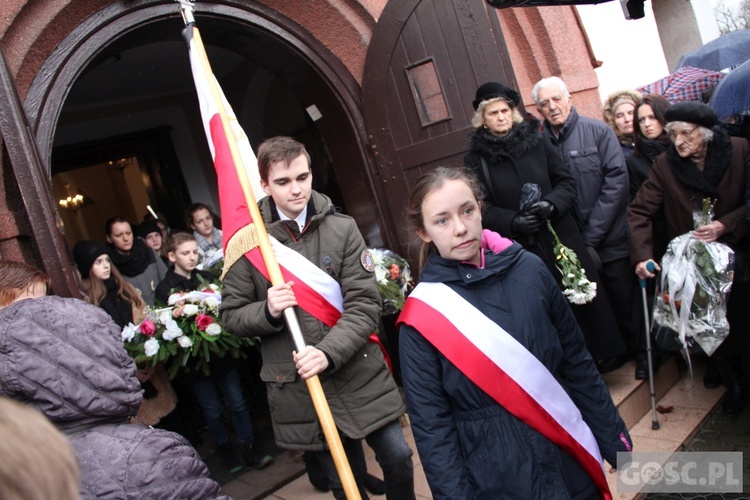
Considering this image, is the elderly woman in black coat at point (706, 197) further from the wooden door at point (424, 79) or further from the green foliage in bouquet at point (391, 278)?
the green foliage in bouquet at point (391, 278)

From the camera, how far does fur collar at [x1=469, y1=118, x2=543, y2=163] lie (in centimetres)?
384

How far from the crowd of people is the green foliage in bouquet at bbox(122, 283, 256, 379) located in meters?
0.20

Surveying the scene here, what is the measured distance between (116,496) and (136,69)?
20.9ft

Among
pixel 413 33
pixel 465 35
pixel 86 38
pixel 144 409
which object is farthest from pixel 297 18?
pixel 144 409

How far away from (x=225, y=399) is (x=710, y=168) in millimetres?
3471

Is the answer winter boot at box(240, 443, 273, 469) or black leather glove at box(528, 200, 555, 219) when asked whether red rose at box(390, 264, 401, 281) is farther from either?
winter boot at box(240, 443, 273, 469)

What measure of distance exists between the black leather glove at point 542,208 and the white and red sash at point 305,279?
1.48 m

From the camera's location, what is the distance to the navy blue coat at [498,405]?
194 cm

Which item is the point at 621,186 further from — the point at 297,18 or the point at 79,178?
the point at 79,178

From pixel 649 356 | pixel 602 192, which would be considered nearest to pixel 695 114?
pixel 602 192

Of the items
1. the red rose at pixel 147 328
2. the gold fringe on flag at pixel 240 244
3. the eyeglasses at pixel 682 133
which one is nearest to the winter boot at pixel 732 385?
the eyeglasses at pixel 682 133

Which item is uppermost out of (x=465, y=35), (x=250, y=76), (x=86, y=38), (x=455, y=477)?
(x=250, y=76)

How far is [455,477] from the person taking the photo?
1.93 metres

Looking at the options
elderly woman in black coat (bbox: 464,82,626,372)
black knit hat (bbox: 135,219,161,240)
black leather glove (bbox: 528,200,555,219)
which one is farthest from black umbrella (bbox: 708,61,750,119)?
black knit hat (bbox: 135,219,161,240)
